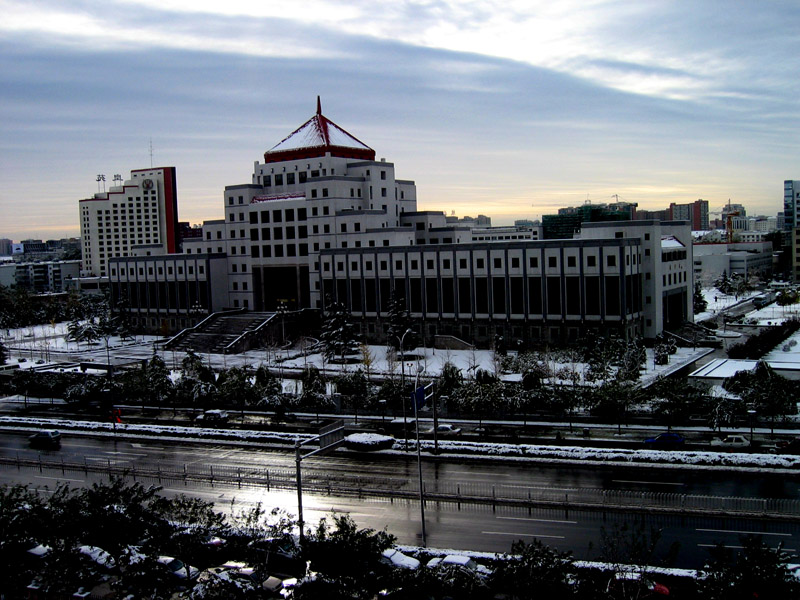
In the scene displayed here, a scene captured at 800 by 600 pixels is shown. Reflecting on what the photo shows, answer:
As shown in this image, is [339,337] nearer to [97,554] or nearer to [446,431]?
[446,431]

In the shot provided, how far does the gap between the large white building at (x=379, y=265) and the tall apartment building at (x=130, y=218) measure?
82.8 metres

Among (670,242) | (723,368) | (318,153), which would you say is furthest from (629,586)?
(318,153)

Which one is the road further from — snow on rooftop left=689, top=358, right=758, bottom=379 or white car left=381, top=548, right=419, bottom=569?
snow on rooftop left=689, top=358, right=758, bottom=379

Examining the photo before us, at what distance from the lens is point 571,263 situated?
74.0m

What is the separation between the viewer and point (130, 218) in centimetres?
18725

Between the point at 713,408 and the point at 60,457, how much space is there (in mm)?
38685

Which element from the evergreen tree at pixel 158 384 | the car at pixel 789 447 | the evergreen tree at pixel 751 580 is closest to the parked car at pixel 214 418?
the evergreen tree at pixel 158 384

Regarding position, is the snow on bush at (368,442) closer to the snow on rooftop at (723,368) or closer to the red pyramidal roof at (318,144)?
the snow on rooftop at (723,368)

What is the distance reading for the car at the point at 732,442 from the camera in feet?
143

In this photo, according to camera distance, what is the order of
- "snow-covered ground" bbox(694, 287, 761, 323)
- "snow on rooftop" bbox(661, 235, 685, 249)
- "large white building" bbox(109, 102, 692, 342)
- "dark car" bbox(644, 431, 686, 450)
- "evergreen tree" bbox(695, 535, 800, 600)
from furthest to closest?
1. "snow-covered ground" bbox(694, 287, 761, 323)
2. "snow on rooftop" bbox(661, 235, 685, 249)
3. "large white building" bbox(109, 102, 692, 342)
4. "dark car" bbox(644, 431, 686, 450)
5. "evergreen tree" bbox(695, 535, 800, 600)

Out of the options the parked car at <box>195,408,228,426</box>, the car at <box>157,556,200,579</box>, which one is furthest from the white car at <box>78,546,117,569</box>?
the parked car at <box>195,408,228,426</box>

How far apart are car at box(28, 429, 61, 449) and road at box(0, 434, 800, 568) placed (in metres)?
2.87

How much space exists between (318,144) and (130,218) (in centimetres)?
10342

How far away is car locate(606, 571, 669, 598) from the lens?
2302 centimetres
